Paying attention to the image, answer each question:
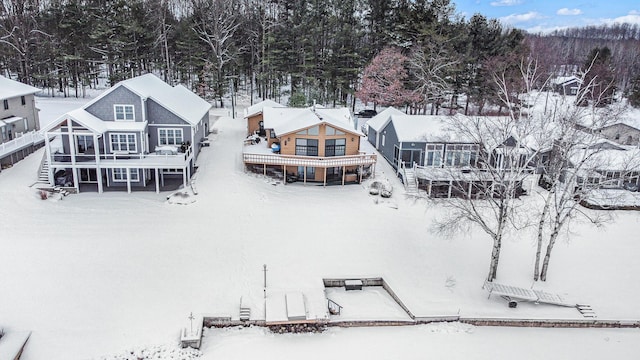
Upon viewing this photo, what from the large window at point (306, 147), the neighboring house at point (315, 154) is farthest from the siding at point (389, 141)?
the large window at point (306, 147)

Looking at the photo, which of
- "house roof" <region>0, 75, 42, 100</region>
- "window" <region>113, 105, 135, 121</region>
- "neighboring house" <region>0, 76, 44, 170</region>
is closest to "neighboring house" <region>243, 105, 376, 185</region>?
"window" <region>113, 105, 135, 121</region>

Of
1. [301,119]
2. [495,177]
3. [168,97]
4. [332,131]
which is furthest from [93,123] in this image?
[495,177]

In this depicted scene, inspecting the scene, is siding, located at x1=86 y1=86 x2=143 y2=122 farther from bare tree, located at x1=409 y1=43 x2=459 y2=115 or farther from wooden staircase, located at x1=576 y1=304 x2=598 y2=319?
wooden staircase, located at x1=576 y1=304 x2=598 y2=319

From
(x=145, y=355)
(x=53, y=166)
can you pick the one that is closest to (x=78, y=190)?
(x=53, y=166)

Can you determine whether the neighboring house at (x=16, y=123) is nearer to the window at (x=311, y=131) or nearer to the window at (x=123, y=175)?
the window at (x=123, y=175)

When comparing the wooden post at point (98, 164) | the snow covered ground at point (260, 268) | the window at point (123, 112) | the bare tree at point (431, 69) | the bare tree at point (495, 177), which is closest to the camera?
the snow covered ground at point (260, 268)

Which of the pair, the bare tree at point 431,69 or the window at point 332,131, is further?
the bare tree at point 431,69

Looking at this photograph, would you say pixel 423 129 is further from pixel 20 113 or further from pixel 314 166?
pixel 20 113
